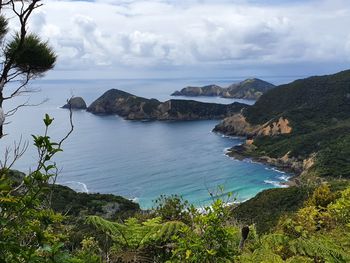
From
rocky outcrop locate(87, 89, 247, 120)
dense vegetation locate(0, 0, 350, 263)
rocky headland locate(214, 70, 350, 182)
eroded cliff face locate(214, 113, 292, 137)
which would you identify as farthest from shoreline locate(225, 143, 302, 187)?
dense vegetation locate(0, 0, 350, 263)

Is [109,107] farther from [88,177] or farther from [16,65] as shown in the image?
[16,65]

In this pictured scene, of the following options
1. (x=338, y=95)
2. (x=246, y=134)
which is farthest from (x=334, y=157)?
(x=338, y=95)

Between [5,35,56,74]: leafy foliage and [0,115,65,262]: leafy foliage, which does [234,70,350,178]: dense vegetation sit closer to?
[5,35,56,74]: leafy foliage

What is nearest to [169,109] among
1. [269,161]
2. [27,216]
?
[269,161]

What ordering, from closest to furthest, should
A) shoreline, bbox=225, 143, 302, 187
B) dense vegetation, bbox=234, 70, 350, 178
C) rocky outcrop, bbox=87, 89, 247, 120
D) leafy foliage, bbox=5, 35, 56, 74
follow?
1. leafy foliage, bbox=5, 35, 56, 74
2. shoreline, bbox=225, 143, 302, 187
3. dense vegetation, bbox=234, 70, 350, 178
4. rocky outcrop, bbox=87, 89, 247, 120

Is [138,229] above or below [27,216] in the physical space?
below

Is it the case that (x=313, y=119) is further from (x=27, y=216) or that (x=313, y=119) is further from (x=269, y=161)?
(x=27, y=216)

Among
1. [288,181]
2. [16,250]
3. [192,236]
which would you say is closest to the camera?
[16,250]
